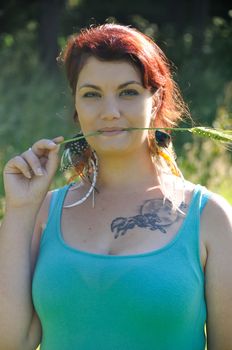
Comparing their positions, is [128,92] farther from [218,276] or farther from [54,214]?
[218,276]

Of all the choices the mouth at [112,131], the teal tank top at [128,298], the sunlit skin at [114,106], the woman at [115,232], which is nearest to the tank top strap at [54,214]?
the woman at [115,232]

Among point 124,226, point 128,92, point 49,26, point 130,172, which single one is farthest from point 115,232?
point 49,26

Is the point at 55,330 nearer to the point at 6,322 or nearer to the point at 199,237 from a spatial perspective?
the point at 6,322

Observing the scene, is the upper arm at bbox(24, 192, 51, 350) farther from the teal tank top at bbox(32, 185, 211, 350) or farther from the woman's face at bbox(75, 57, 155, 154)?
the woman's face at bbox(75, 57, 155, 154)

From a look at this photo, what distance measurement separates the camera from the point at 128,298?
8.57 feet

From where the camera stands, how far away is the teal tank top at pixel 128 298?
103 inches

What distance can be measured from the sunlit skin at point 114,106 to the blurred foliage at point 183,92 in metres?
0.45

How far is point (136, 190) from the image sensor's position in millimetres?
2918

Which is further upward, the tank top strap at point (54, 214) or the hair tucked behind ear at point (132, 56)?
the hair tucked behind ear at point (132, 56)

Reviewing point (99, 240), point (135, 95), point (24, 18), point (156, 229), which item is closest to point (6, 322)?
point (99, 240)

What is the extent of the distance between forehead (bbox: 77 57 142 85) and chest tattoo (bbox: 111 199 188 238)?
1.40ft

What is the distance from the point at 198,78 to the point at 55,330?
1128 centimetres

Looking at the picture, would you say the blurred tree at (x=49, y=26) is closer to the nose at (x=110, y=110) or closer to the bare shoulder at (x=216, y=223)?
the nose at (x=110, y=110)

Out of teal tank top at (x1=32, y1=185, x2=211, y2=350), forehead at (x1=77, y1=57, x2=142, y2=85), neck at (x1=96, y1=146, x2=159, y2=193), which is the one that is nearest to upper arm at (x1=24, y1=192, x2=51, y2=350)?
teal tank top at (x1=32, y1=185, x2=211, y2=350)
